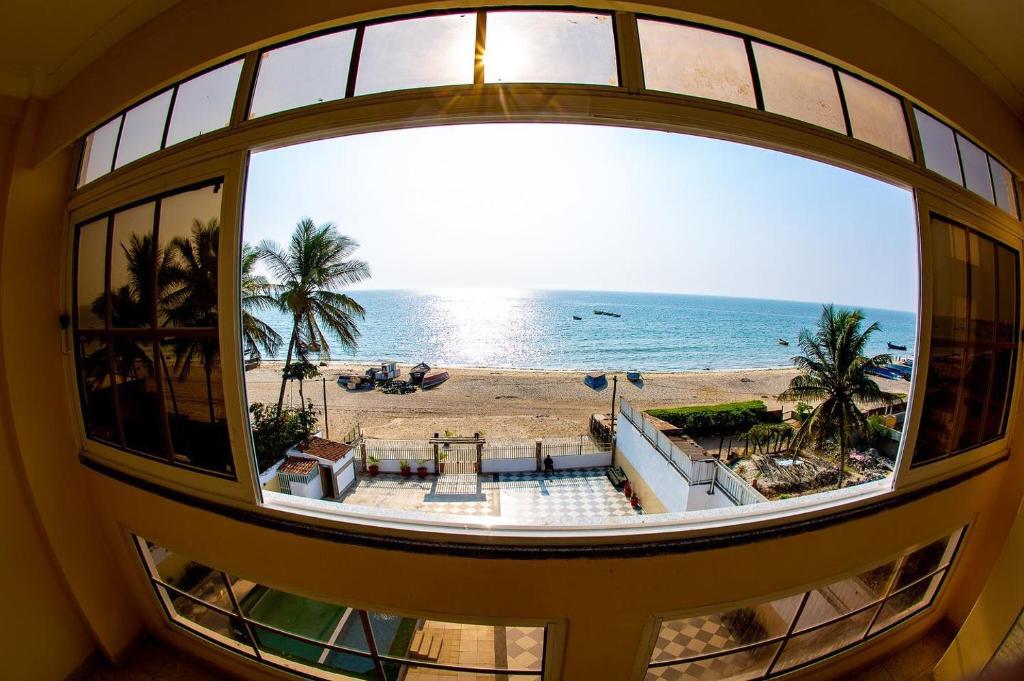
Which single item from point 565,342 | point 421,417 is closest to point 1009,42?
point 421,417

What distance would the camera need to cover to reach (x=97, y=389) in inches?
98.1

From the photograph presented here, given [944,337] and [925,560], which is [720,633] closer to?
[925,560]

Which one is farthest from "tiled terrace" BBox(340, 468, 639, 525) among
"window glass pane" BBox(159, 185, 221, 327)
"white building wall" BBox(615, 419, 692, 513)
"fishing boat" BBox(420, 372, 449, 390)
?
"fishing boat" BBox(420, 372, 449, 390)

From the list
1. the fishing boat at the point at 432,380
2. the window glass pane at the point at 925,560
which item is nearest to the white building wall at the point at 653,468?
the window glass pane at the point at 925,560

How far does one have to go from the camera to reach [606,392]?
2123cm

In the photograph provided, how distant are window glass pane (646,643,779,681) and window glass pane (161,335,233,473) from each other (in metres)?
3.50

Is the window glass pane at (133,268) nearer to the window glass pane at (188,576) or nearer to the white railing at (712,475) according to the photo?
the window glass pane at (188,576)

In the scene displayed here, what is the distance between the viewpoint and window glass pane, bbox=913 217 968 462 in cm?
234

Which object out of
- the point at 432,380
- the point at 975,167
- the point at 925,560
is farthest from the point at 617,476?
the point at 432,380

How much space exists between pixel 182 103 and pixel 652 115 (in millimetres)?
2935

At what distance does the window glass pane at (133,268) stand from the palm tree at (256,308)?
273 inches

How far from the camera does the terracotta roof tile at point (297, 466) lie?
8.96 m

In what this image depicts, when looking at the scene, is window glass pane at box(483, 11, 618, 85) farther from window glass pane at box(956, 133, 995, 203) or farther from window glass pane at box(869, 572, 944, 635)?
window glass pane at box(869, 572, 944, 635)

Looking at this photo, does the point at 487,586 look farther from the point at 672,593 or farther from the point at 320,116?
the point at 320,116
